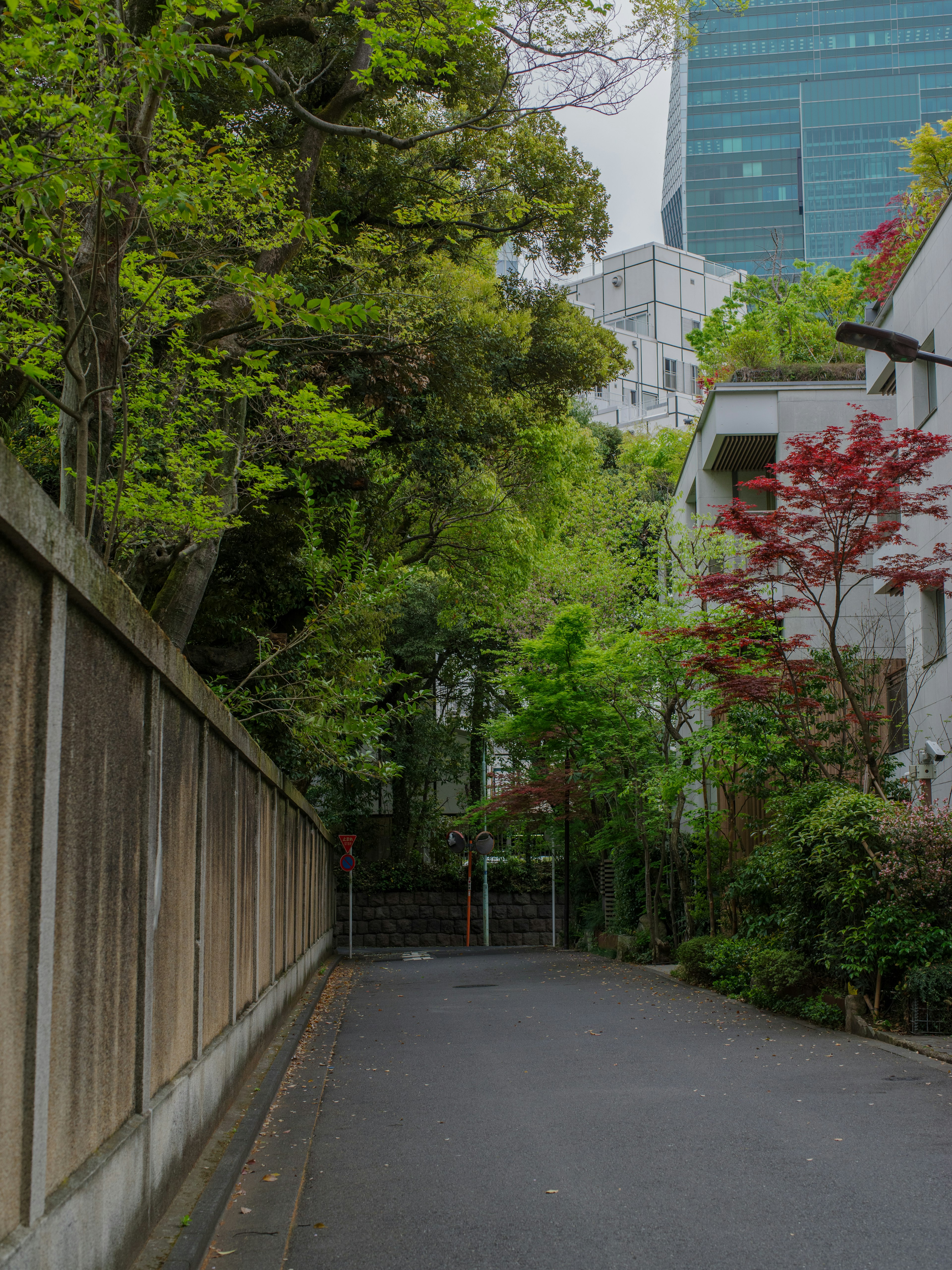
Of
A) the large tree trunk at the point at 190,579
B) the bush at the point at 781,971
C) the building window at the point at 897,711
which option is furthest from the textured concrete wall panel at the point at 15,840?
the building window at the point at 897,711

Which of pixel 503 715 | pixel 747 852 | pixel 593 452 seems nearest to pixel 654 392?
pixel 593 452

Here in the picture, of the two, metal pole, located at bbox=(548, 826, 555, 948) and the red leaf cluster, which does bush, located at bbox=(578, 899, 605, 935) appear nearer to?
metal pole, located at bbox=(548, 826, 555, 948)

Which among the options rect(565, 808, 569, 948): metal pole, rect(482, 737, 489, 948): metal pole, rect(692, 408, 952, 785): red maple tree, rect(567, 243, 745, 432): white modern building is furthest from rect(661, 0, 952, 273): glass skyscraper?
rect(692, 408, 952, 785): red maple tree

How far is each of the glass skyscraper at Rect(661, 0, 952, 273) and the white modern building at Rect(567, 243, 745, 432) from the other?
90.2 metres

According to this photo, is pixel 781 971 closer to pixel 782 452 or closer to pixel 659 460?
pixel 782 452

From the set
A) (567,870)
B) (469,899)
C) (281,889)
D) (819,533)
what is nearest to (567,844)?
(567,870)

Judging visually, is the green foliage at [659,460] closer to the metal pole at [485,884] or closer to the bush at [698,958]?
the metal pole at [485,884]

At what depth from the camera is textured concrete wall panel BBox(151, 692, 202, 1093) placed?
559 cm

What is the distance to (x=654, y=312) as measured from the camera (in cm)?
7825

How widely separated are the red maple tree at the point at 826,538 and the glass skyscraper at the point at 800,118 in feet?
521

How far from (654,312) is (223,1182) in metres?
77.3

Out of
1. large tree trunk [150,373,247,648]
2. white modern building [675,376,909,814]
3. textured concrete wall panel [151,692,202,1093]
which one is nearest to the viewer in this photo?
textured concrete wall panel [151,692,202,1093]

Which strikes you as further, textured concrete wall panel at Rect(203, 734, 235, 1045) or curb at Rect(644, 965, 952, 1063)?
curb at Rect(644, 965, 952, 1063)

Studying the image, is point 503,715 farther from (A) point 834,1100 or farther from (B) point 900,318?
(A) point 834,1100
